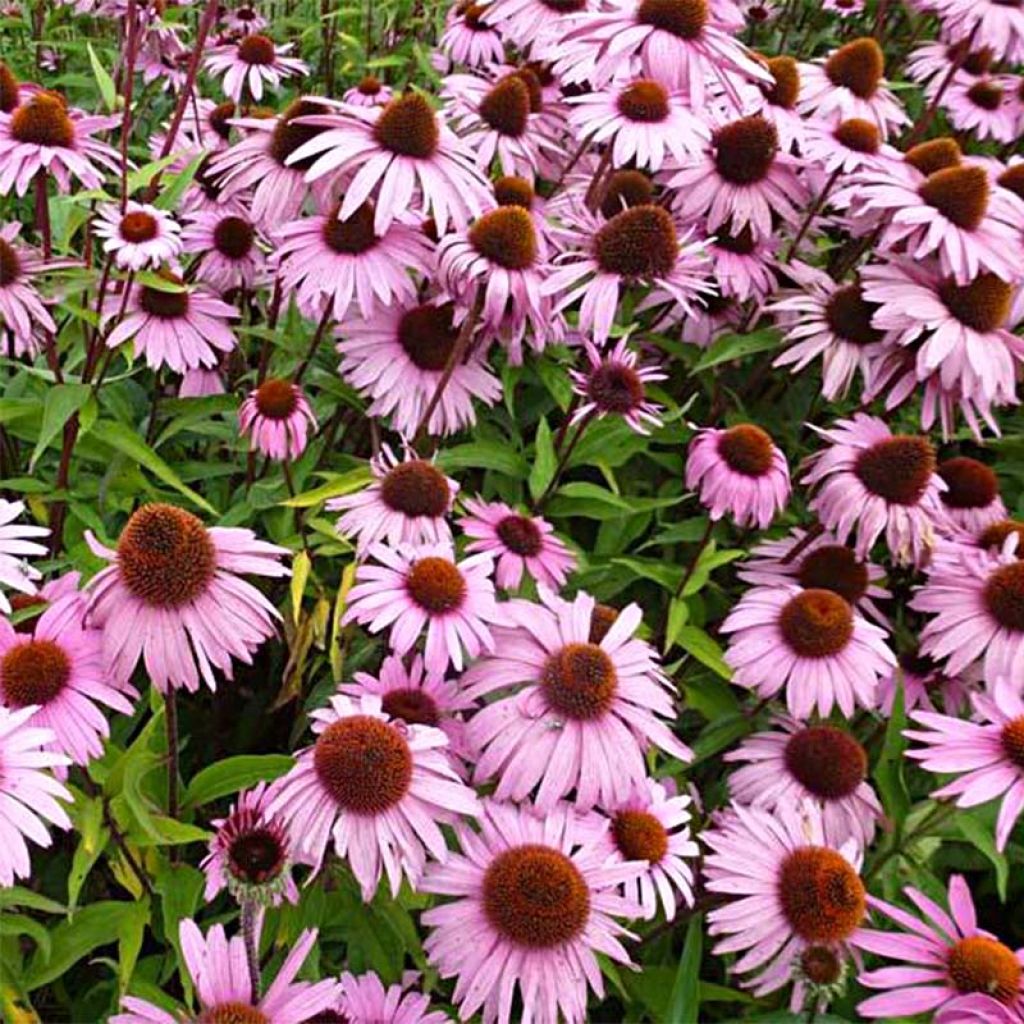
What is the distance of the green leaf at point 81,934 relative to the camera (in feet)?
4.42

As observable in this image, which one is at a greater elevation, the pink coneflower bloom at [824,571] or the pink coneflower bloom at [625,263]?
the pink coneflower bloom at [625,263]

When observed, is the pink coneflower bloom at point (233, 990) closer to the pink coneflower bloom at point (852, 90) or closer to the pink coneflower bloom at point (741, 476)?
the pink coneflower bloom at point (741, 476)

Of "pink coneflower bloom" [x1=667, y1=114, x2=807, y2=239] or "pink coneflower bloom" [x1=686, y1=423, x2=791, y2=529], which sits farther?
"pink coneflower bloom" [x1=667, y1=114, x2=807, y2=239]

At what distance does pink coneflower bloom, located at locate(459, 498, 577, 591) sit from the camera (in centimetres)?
166

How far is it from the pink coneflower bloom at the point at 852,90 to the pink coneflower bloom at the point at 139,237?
4.84 feet

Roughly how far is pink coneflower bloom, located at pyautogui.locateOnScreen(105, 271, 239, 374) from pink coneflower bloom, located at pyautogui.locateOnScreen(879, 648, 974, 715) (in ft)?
4.26

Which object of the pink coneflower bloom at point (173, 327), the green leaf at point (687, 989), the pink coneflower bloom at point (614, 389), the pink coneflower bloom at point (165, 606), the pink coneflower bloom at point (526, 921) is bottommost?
the green leaf at point (687, 989)

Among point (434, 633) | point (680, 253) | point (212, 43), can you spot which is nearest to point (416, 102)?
point (680, 253)

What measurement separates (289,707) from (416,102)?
1.05m

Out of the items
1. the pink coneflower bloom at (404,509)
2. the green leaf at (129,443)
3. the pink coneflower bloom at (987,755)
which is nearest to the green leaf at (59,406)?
the green leaf at (129,443)

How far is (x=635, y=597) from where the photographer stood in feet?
6.95

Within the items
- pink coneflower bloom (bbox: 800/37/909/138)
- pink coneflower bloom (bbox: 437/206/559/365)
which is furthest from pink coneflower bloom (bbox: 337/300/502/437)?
pink coneflower bloom (bbox: 800/37/909/138)

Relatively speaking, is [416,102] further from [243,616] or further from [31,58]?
[31,58]

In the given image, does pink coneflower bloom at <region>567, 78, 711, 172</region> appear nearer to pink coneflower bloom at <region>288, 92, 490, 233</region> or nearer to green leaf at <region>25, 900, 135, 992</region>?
pink coneflower bloom at <region>288, 92, 490, 233</region>
